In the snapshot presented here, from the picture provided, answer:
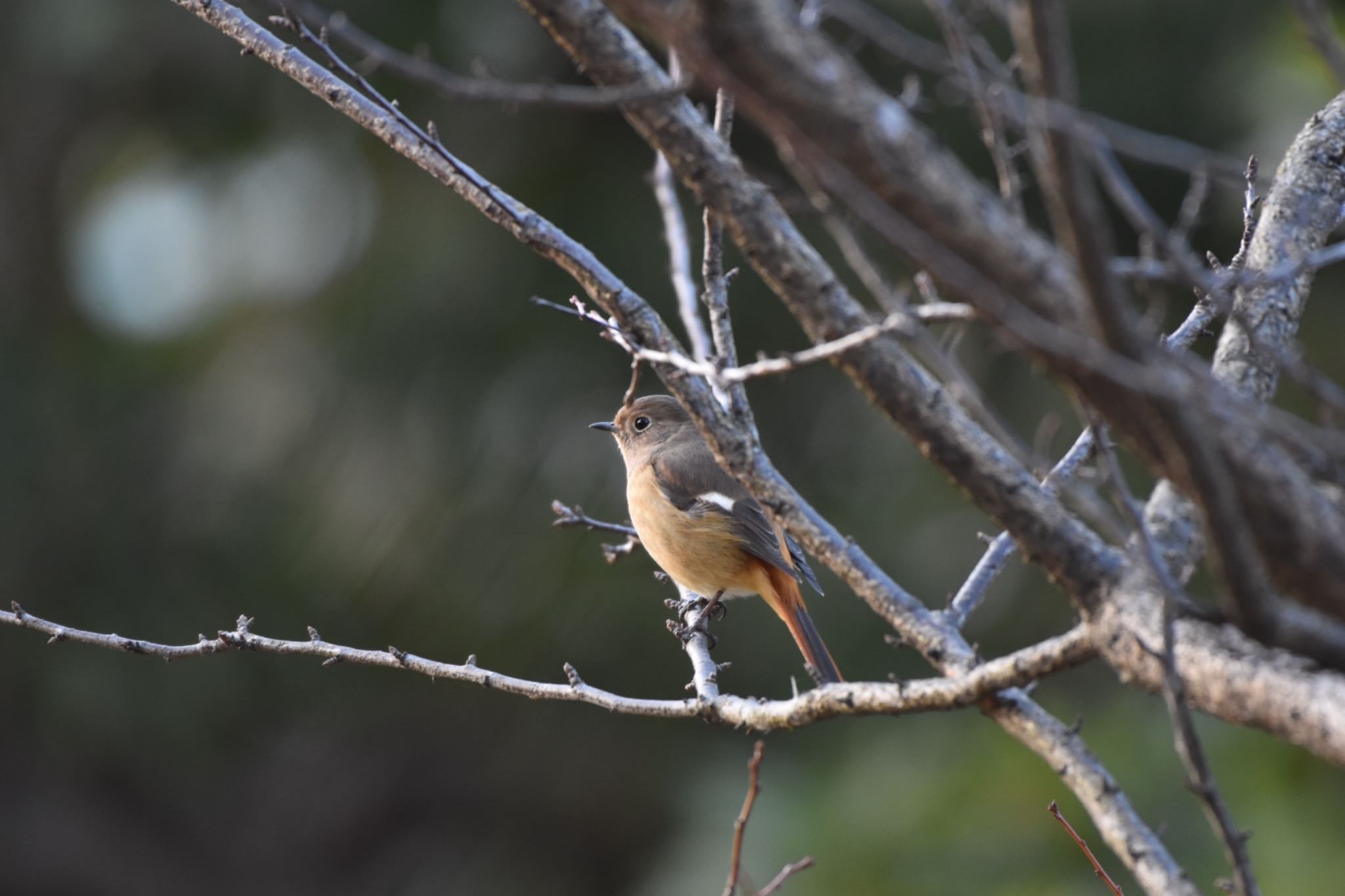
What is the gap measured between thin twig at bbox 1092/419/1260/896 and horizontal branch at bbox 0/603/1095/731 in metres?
0.12

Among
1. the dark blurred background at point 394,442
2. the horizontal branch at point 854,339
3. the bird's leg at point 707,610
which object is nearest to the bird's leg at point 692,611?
the bird's leg at point 707,610

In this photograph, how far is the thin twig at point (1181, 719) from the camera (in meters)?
1.38

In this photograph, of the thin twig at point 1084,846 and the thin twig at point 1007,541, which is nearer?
the thin twig at point 1084,846

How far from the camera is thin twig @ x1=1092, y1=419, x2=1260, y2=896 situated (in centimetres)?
138

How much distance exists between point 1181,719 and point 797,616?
324 centimetres

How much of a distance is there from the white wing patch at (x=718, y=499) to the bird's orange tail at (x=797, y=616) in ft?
0.91

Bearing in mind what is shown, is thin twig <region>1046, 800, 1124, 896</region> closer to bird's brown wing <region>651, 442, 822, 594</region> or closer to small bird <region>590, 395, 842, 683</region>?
small bird <region>590, 395, 842, 683</region>

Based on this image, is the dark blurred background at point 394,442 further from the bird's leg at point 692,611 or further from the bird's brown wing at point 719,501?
the bird's leg at point 692,611

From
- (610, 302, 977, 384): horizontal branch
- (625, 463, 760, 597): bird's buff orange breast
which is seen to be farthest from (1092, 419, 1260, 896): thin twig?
(625, 463, 760, 597): bird's buff orange breast

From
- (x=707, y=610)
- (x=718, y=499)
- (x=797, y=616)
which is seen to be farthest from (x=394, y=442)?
(x=707, y=610)

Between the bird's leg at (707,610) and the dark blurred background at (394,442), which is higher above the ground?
the dark blurred background at (394,442)

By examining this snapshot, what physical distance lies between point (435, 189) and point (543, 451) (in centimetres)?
200

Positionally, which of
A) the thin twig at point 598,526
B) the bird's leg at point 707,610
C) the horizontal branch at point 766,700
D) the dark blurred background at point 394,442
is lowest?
the horizontal branch at point 766,700

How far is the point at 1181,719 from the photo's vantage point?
4.51ft
